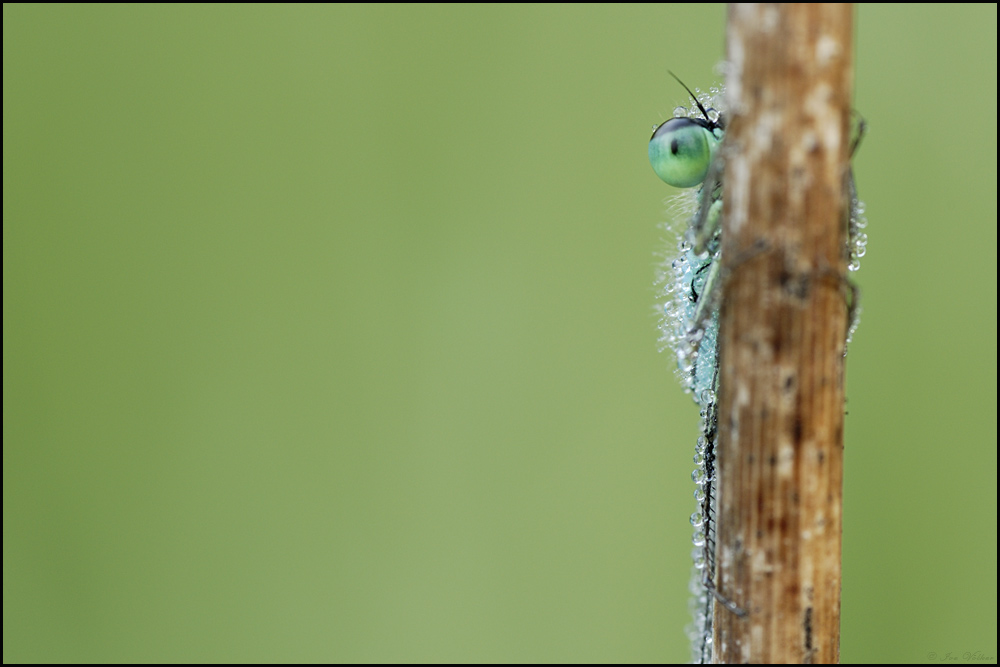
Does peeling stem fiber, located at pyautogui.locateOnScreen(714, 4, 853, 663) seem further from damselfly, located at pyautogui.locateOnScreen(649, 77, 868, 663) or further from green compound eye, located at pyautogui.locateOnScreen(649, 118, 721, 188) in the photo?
green compound eye, located at pyautogui.locateOnScreen(649, 118, 721, 188)

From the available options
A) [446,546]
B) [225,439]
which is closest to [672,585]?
[446,546]

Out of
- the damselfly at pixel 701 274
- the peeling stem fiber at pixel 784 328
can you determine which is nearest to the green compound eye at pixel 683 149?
the damselfly at pixel 701 274

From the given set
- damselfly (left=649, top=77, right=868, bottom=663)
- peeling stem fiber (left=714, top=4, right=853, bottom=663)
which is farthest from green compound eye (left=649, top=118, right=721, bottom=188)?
peeling stem fiber (left=714, top=4, right=853, bottom=663)

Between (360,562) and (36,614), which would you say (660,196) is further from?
(36,614)

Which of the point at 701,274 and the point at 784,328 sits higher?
the point at 701,274

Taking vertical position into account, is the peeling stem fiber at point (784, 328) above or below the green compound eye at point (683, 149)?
below

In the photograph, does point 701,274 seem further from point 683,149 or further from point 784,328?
point 784,328

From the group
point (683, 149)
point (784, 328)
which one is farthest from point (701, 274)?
point (784, 328)

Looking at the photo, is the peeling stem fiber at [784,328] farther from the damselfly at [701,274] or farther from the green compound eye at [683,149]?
the green compound eye at [683,149]
